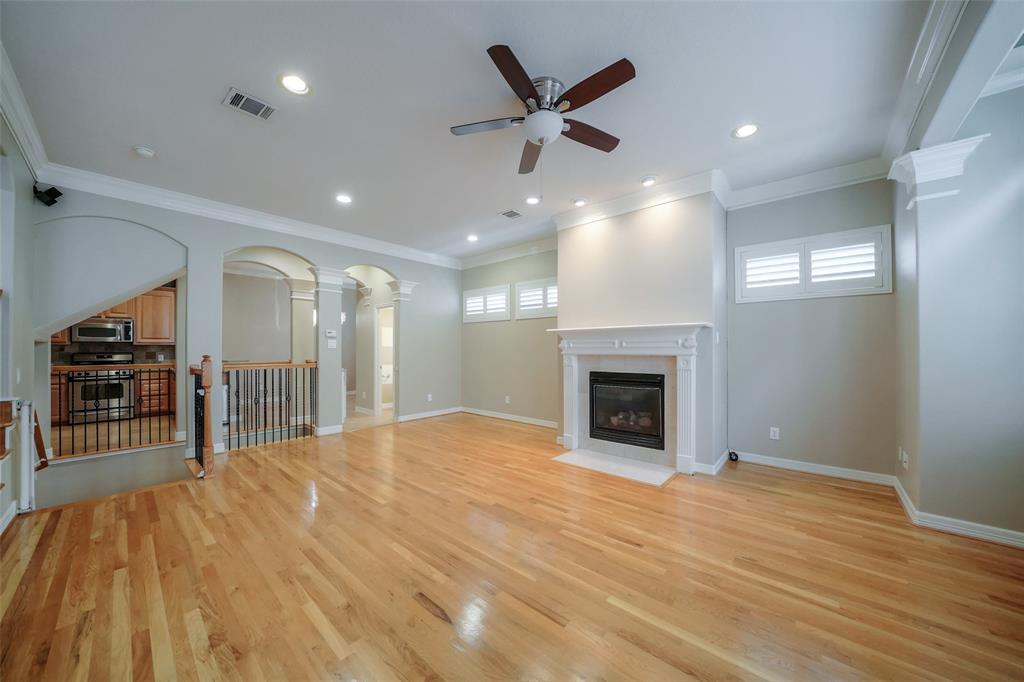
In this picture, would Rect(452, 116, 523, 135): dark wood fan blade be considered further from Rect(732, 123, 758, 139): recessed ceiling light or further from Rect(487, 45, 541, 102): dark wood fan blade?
Rect(732, 123, 758, 139): recessed ceiling light

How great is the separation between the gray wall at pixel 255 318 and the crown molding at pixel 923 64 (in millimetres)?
8730

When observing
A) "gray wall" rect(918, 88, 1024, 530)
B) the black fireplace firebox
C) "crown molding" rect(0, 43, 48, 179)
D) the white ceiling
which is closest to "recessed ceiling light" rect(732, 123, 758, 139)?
the white ceiling

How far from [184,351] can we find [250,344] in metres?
3.79


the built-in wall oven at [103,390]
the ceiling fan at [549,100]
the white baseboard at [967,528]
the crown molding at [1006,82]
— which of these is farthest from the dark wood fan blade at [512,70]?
the built-in wall oven at [103,390]

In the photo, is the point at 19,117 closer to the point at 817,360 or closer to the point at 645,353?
the point at 645,353

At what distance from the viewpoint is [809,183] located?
3.64 metres

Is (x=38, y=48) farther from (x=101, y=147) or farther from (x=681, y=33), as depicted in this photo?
(x=681, y=33)

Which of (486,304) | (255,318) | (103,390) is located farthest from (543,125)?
(103,390)

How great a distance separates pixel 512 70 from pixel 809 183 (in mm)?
3415

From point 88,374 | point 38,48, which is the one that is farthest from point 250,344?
point 38,48

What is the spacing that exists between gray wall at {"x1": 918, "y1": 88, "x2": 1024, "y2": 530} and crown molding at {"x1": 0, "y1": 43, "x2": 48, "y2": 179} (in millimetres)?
5940

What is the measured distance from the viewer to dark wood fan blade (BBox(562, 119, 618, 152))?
2.45m

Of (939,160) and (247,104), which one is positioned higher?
(247,104)

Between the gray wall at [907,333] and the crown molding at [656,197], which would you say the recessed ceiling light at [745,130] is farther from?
the gray wall at [907,333]
